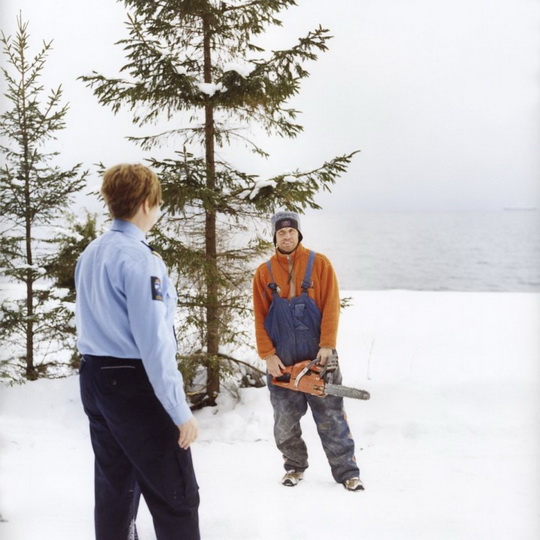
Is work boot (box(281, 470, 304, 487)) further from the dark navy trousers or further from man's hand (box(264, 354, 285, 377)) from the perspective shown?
the dark navy trousers

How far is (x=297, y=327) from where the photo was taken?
398 cm

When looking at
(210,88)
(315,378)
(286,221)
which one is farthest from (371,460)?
(210,88)

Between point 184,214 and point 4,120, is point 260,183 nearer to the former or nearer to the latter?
point 184,214

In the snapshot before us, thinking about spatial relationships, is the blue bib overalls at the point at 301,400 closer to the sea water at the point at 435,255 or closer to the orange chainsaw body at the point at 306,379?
the orange chainsaw body at the point at 306,379

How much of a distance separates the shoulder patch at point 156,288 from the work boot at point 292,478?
8.47 ft

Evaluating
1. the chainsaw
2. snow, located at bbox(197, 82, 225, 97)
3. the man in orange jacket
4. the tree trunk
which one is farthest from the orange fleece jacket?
snow, located at bbox(197, 82, 225, 97)

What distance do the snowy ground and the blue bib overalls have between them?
23cm

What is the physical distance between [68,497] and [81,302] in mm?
2228

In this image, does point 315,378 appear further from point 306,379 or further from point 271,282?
point 271,282

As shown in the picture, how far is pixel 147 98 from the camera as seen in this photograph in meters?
6.05

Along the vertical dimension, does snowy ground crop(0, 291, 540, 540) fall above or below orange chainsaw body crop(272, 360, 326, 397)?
below

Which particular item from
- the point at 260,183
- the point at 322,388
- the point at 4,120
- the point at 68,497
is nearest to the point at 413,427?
the point at 322,388

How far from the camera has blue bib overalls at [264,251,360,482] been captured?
13.0 feet

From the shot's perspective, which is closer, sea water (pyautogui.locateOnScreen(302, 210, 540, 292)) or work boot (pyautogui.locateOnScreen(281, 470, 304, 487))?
work boot (pyautogui.locateOnScreen(281, 470, 304, 487))
